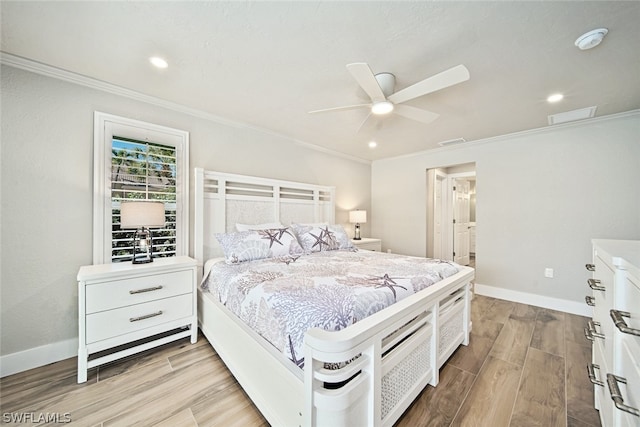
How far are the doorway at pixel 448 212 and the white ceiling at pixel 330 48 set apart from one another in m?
2.39

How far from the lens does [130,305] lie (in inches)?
74.9

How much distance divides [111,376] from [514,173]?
503cm

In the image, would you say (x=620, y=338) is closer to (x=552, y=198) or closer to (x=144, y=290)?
(x=144, y=290)

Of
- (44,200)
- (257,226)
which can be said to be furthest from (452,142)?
(44,200)

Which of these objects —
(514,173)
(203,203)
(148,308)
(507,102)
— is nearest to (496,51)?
(507,102)

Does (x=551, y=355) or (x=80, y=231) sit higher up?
(x=80, y=231)

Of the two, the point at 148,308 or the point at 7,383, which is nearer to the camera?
the point at 7,383

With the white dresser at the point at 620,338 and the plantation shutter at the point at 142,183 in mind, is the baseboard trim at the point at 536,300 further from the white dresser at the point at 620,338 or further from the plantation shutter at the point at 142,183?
the plantation shutter at the point at 142,183

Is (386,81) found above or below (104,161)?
above

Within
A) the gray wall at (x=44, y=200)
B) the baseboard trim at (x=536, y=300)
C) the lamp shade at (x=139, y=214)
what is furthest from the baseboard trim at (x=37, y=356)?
the baseboard trim at (x=536, y=300)

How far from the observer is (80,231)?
2092 mm

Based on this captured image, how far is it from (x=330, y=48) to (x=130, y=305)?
2.49 meters

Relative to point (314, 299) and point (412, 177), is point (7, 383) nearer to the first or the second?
point (314, 299)

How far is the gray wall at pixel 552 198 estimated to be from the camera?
2.76 metres
